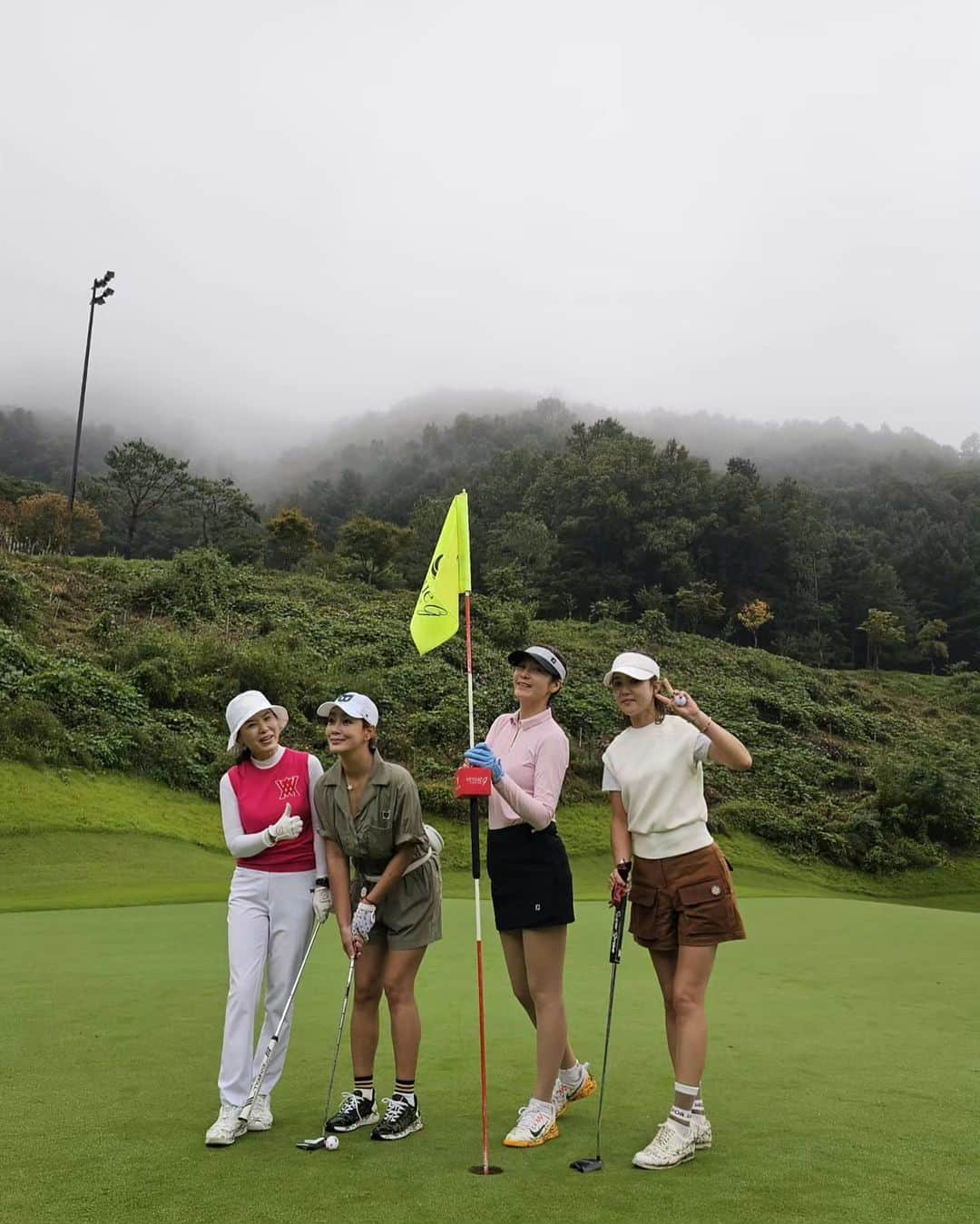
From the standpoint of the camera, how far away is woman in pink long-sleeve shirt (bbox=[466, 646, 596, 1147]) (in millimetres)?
4180

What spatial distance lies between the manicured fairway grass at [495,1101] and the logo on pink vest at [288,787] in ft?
4.31

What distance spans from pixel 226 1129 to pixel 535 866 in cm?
152

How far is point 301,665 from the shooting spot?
28.1 metres

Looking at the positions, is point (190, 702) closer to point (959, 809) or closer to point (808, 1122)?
point (959, 809)

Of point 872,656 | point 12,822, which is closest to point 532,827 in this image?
point 12,822

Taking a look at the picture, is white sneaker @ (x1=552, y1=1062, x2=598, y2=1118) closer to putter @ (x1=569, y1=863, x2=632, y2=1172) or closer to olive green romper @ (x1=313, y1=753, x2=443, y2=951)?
putter @ (x1=569, y1=863, x2=632, y2=1172)

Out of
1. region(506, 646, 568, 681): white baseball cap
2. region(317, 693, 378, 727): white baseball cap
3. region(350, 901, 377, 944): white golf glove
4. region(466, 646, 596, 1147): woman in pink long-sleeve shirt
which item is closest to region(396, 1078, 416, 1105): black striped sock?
region(466, 646, 596, 1147): woman in pink long-sleeve shirt

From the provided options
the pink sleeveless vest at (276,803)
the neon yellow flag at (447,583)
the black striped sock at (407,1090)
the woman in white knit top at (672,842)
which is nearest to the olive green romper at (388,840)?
the pink sleeveless vest at (276,803)

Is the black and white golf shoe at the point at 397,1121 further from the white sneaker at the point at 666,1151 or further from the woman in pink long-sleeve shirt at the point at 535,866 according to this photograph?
the white sneaker at the point at 666,1151

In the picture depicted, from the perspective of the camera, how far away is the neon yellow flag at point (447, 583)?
5.28 meters

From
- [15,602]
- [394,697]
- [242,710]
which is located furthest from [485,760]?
[15,602]

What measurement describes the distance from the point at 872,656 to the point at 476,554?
23124mm

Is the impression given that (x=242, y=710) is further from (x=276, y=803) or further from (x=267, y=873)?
(x=267, y=873)

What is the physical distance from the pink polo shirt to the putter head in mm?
1339
